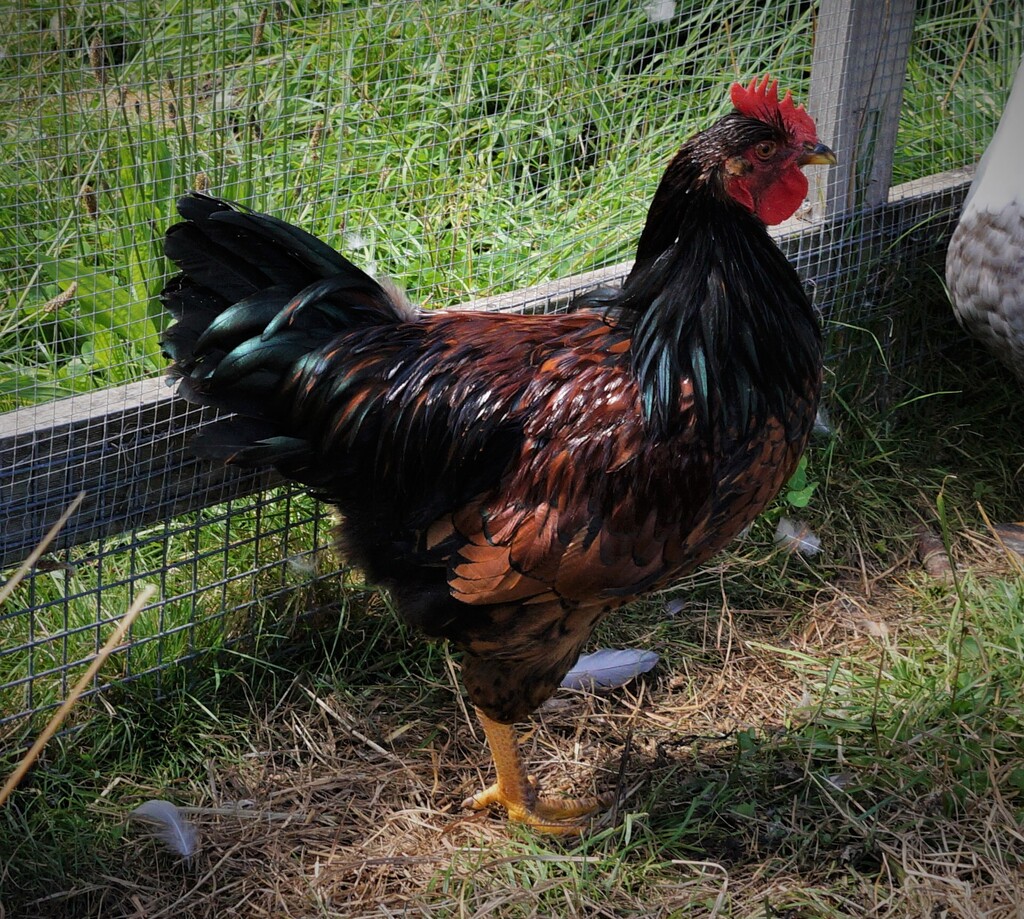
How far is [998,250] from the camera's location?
3537 millimetres

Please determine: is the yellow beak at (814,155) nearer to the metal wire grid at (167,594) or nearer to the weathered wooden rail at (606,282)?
the weathered wooden rail at (606,282)

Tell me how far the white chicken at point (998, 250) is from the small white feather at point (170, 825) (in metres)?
2.92

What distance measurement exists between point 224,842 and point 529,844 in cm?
78

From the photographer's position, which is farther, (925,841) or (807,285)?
(807,285)

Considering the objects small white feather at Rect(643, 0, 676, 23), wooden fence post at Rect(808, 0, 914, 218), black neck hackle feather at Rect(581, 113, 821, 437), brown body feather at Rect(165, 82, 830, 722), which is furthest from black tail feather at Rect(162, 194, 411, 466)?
small white feather at Rect(643, 0, 676, 23)

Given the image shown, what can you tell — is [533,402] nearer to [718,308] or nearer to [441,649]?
[718,308]

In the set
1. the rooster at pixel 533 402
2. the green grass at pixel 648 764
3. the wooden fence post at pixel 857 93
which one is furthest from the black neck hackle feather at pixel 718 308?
the wooden fence post at pixel 857 93

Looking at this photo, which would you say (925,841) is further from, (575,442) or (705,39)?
(705,39)

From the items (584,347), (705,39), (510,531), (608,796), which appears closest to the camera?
(510,531)

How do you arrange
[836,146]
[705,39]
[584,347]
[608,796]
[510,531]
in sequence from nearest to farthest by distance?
[510,531]
[584,347]
[608,796]
[836,146]
[705,39]

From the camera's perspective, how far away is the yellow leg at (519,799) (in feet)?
9.39

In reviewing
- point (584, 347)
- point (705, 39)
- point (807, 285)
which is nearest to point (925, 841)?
point (584, 347)

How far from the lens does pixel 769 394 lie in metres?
2.53

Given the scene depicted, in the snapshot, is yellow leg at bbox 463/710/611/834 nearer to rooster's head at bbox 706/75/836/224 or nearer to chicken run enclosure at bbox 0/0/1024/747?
chicken run enclosure at bbox 0/0/1024/747
